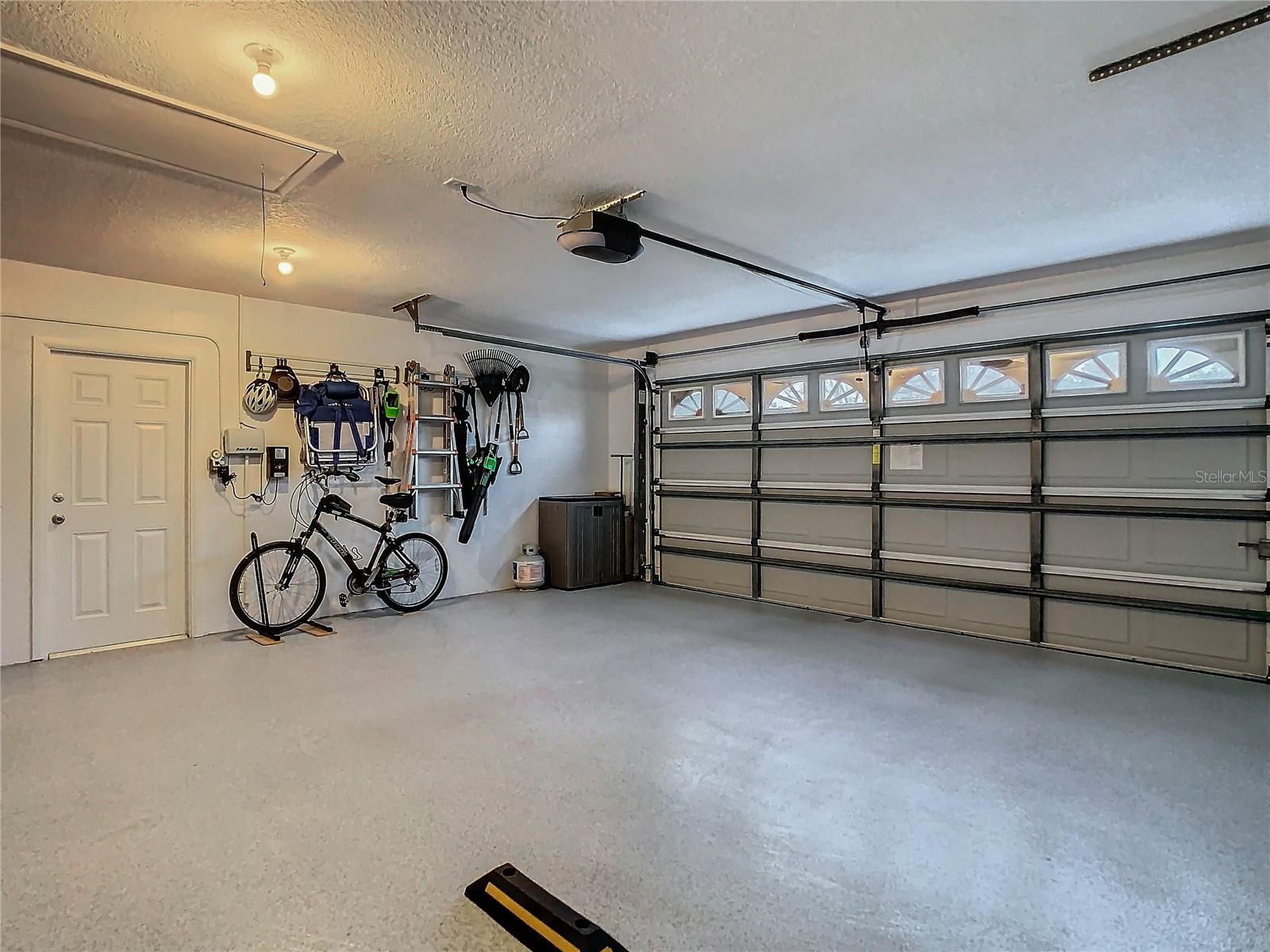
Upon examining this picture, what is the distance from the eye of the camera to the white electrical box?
16.2 ft

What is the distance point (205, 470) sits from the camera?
194 inches

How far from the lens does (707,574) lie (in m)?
6.75

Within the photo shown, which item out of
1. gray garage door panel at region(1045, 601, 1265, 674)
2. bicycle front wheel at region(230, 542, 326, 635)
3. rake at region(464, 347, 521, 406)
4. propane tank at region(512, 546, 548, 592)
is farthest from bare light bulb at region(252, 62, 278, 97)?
gray garage door panel at region(1045, 601, 1265, 674)

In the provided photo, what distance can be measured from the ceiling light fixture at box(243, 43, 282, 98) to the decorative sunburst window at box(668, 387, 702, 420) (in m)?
5.07

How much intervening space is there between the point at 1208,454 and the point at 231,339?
6610 millimetres

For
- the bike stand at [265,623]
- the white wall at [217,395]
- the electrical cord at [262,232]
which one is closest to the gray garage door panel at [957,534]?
the white wall at [217,395]

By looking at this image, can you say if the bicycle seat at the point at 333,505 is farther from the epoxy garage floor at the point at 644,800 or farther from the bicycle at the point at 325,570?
the epoxy garage floor at the point at 644,800

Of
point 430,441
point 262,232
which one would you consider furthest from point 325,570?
point 262,232

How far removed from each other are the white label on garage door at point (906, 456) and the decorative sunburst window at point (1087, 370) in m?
1.00

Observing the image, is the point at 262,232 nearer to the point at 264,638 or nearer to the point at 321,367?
the point at 321,367

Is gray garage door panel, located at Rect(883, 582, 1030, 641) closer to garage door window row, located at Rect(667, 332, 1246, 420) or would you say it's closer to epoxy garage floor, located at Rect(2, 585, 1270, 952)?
epoxy garage floor, located at Rect(2, 585, 1270, 952)

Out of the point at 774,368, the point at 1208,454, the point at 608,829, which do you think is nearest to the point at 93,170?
the point at 608,829

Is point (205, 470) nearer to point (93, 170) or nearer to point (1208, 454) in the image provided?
point (93, 170)

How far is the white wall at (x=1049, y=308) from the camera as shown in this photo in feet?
13.0
